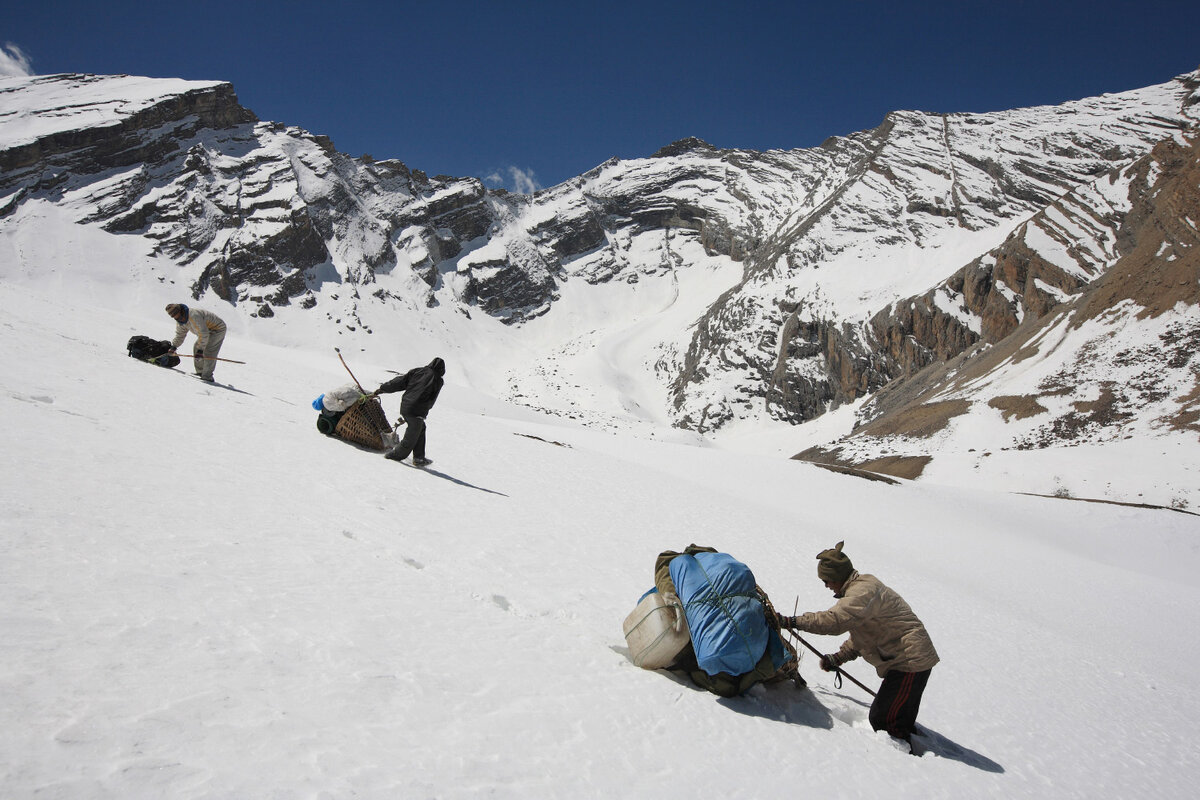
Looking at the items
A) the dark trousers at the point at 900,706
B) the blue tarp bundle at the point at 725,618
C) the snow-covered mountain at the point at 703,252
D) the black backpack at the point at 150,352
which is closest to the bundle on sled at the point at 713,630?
the blue tarp bundle at the point at 725,618

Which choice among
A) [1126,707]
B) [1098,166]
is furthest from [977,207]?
[1126,707]

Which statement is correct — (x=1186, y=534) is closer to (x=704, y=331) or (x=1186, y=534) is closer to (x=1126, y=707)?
(x=1126, y=707)

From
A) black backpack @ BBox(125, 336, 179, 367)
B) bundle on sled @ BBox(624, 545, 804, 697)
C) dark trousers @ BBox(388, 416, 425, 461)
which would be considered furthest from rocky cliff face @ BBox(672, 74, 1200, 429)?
black backpack @ BBox(125, 336, 179, 367)

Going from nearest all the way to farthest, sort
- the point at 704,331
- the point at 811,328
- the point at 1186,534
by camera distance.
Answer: the point at 1186,534 → the point at 811,328 → the point at 704,331

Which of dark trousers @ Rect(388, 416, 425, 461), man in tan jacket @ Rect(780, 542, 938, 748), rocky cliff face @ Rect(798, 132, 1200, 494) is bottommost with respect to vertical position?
man in tan jacket @ Rect(780, 542, 938, 748)

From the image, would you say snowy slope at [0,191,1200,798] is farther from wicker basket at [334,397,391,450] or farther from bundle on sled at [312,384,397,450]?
wicker basket at [334,397,391,450]

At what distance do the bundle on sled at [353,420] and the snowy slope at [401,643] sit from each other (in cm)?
46

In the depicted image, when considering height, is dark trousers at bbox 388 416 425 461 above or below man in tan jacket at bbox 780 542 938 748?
above

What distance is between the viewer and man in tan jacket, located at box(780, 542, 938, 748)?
5043 mm

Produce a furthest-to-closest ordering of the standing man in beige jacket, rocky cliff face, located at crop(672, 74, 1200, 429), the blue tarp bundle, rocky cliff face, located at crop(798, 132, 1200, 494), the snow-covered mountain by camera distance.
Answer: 1. rocky cliff face, located at crop(672, 74, 1200, 429)
2. the snow-covered mountain
3. rocky cliff face, located at crop(798, 132, 1200, 494)
4. the standing man in beige jacket
5. the blue tarp bundle

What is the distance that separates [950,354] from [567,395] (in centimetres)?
4665

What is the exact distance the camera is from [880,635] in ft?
17.4

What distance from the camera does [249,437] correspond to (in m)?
8.41

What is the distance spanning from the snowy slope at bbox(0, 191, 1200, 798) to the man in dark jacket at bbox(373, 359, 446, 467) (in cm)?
57
